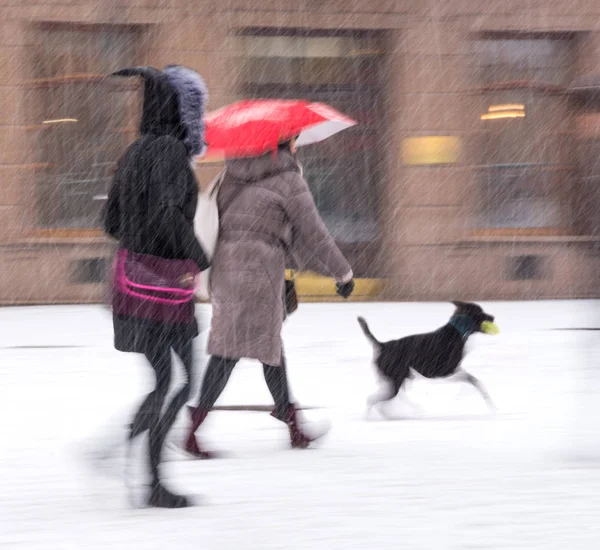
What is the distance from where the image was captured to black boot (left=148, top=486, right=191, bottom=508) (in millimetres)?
4883

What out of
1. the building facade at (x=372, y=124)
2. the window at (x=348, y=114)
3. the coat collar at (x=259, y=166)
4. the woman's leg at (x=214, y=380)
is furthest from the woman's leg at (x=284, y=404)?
the window at (x=348, y=114)

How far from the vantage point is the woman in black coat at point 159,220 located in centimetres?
467

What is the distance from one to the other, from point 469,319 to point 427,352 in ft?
1.18

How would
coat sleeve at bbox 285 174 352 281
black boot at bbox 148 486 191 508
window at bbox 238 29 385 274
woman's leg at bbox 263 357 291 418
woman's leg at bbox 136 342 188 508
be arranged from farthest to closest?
1. window at bbox 238 29 385 274
2. woman's leg at bbox 263 357 291 418
3. coat sleeve at bbox 285 174 352 281
4. black boot at bbox 148 486 191 508
5. woman's leg at bbox 136 342 188 508

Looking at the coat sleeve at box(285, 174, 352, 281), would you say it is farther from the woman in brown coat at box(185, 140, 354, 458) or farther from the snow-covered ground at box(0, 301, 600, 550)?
the snow-covered ground at box(0, 301, 600, 550)

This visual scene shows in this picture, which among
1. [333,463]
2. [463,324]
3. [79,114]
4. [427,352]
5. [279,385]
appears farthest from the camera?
[79,114]

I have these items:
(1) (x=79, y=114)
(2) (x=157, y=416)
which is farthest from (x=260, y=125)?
(1) (x=79, y=114)

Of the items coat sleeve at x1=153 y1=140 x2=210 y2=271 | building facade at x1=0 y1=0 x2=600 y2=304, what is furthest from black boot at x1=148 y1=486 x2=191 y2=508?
building facade at x1=0 y1=0 x2=600 y2=304

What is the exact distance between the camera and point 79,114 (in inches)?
613

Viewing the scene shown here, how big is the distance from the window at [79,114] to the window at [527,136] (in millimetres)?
4431

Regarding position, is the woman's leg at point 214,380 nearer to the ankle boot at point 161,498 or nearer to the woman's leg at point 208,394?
the woman's leg at point 208,394

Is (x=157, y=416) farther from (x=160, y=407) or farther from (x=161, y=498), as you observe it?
(x=161, y=498)

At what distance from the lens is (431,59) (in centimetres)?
1574

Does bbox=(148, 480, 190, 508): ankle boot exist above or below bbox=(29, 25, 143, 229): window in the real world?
below
